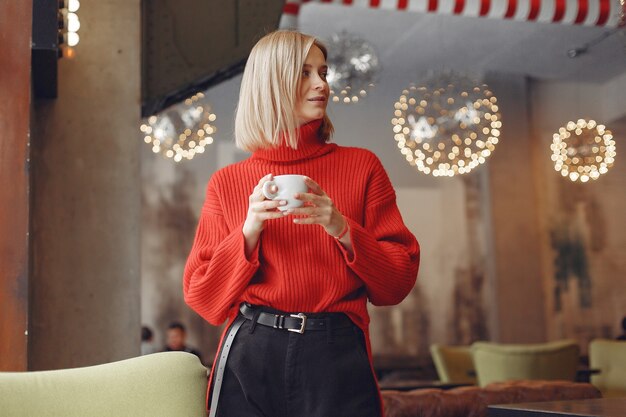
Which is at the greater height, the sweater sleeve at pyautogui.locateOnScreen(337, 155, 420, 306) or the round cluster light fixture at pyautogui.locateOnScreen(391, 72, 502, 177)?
the round cluster light fixture at pyautogui.locateOnScreen(391, 72, 502, 177)

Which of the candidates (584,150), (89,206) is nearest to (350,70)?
(584,150)

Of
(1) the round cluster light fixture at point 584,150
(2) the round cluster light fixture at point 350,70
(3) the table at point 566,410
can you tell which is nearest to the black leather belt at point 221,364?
(3) the table at point 566,410

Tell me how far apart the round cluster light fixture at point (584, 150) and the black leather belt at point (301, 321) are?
6.86 m

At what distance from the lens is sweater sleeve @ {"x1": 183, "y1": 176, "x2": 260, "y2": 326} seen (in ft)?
6.02

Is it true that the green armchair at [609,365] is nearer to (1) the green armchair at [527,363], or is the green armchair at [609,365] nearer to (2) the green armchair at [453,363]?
(1) the green armchair at [527,363]

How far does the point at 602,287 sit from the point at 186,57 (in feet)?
30.7

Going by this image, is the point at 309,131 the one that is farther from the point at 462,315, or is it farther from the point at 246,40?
the point at 462,315

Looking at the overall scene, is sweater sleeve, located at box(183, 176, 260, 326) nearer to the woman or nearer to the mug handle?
the woman

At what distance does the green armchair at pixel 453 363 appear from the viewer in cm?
923

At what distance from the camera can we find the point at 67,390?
171 cm

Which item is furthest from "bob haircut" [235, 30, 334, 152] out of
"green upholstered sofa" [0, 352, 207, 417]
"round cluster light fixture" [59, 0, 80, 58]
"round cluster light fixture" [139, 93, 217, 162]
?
"round cluster light fixture" [139, 93, 217, 162]

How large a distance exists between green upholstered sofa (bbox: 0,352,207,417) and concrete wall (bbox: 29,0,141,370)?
83.7 inches

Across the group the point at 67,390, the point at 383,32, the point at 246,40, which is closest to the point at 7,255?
the point at 67,390

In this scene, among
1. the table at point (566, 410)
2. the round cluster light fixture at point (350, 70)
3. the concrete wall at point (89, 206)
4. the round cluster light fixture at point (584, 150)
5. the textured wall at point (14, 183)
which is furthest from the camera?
the round cluster light fixture at point (584, 150)
